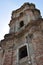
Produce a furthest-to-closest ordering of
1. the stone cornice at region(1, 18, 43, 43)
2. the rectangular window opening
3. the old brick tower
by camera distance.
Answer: the stone cornice at region(1, 18, 43, 43), the rectangular window opening, the old brick tower

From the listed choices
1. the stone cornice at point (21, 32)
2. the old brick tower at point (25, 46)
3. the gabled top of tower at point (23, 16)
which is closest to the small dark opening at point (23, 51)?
the old brick tower at point (25, 46)

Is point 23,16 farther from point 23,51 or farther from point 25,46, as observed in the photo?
point 25,46

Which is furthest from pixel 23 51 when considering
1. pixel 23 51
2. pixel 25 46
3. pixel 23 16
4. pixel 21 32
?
pixel 23 16

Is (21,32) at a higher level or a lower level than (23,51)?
higher

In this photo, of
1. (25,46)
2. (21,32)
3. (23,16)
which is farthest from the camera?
(23,16)

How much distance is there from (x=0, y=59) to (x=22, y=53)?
1959mm

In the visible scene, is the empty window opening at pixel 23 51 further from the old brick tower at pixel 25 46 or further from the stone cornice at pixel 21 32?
the stone cornice at pixel 21 32

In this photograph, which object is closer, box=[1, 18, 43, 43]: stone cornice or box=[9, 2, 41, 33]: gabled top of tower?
box=[1, 18, 43, 43]: stone cornice

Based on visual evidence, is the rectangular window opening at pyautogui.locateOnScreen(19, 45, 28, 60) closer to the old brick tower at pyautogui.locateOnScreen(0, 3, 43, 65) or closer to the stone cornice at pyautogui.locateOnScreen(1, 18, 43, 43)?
the old brick tower at pyautogui.locateOnScreen(0, 3, 43, 65)

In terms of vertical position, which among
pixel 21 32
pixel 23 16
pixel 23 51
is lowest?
pixel 23 51

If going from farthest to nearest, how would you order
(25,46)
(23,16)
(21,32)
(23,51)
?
(23,16)
(21,32)
(23,51)
(25,46)

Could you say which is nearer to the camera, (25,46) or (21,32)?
(25,46)

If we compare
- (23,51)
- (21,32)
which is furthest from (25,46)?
(21,32)

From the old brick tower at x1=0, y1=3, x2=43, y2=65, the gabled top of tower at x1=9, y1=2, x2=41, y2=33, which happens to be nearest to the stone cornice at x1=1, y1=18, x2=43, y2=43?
the old brick tower at x1=0, y1=3, x2=43, y2=65
